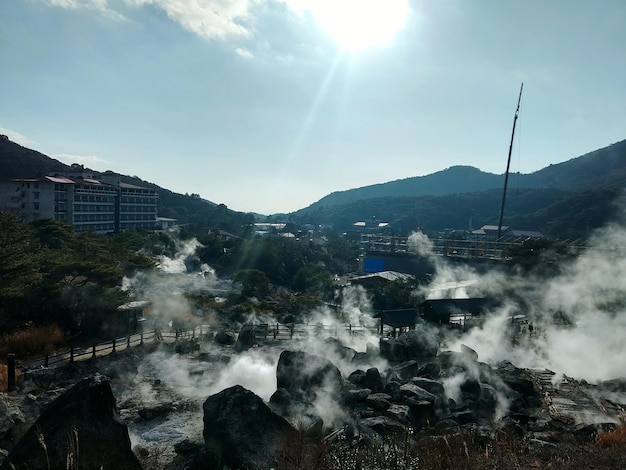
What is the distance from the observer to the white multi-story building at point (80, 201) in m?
48.8

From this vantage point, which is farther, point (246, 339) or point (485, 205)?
point (485, 205)

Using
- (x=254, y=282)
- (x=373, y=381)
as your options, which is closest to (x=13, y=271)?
(x=373, y=381)

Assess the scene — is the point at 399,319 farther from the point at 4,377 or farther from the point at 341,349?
the point at 4,377

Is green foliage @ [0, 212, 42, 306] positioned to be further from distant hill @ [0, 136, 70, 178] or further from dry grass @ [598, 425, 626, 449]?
distant hill @ [0, 136, 70, 178]

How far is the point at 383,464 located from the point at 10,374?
13.6 m

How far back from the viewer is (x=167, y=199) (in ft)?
380

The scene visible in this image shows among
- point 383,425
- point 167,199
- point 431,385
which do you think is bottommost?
point 383,425

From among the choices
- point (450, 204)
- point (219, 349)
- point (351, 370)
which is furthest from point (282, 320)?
point (450, 204)

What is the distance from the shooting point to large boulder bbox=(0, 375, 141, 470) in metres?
7.53

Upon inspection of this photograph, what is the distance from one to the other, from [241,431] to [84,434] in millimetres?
3138

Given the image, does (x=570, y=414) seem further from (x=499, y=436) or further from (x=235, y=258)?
(x=235, y=258)

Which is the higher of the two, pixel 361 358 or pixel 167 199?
pixel 167 199

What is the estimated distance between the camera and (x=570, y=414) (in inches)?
538

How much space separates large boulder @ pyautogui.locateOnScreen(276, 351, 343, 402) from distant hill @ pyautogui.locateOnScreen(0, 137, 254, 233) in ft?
215
